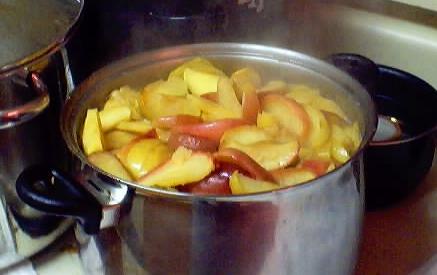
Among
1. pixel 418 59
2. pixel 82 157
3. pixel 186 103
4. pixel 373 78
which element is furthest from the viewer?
pixel 418 59

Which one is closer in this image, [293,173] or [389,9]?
[293,173]

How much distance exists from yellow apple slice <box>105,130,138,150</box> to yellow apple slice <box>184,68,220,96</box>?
0.08 metres

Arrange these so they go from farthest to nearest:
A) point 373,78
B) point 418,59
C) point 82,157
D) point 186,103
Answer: point 418,59
point 373,78
point 186,103
point 82,157

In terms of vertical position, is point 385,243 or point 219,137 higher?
point 219,137

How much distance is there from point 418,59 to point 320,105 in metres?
0.31

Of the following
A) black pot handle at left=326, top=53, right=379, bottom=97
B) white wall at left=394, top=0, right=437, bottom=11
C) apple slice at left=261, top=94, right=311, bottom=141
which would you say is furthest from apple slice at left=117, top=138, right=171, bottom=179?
white wall at left=394, top=0, right=437, bottom=11

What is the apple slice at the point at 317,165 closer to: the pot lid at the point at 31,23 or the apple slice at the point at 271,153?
the apple slice at the point at 271,153

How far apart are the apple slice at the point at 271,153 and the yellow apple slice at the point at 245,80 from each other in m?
0.07

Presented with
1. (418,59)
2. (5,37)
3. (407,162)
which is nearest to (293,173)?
(407,162)

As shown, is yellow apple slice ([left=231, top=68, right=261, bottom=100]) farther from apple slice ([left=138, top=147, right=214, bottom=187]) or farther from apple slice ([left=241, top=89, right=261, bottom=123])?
apple slice ([left=138, top=147, right=214, bottom=187])

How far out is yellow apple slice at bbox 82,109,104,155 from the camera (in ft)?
2.18

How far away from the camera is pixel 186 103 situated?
0.71m

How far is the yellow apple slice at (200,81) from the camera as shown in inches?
28.9

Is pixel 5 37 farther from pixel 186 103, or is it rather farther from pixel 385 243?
pixel 385 243
